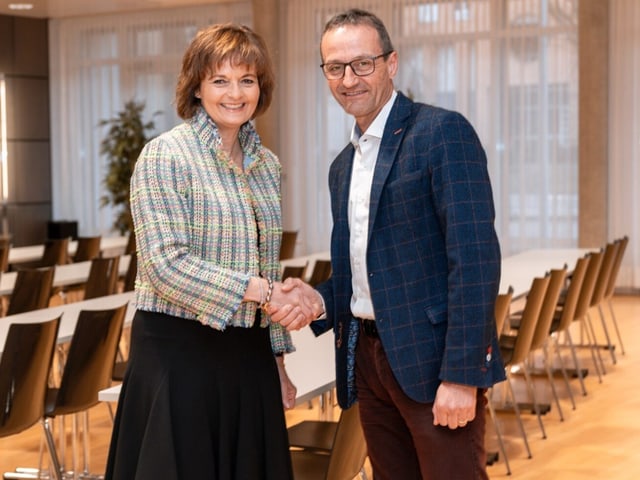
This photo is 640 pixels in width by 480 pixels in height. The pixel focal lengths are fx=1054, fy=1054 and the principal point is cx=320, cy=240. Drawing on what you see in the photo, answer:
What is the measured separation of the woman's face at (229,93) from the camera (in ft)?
9.60

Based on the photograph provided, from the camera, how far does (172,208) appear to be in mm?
2811

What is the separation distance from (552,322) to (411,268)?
194 inches

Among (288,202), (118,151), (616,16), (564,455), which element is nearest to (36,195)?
(118,151)

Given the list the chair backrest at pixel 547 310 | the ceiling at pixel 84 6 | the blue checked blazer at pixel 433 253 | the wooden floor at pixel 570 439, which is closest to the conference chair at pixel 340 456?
the blue checked blazer at pixel 433 253

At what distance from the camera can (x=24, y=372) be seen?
15.6ft

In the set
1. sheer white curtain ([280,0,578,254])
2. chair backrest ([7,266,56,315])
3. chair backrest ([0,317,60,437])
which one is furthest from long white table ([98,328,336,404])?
sheer white curtain ([280,0,578,254])

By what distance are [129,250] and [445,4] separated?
18.4 ft

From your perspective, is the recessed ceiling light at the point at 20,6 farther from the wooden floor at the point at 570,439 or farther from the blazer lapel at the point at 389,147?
the blazer lapel at the point at 389,147

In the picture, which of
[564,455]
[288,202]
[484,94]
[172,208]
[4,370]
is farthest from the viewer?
[288,202]

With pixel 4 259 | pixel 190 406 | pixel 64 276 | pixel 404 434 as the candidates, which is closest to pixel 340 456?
pixel 404 434

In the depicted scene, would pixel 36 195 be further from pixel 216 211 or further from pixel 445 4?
pixel 216 211

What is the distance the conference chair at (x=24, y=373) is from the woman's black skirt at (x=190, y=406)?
1884 millimetres

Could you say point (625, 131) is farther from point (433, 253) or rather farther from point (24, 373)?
point (433, 253)

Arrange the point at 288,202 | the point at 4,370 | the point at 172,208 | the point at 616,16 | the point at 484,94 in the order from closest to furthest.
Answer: the point at 172,208 < the point at 4,370 < the point at 616,16 < the point at 484,94 < the point at 288,202
